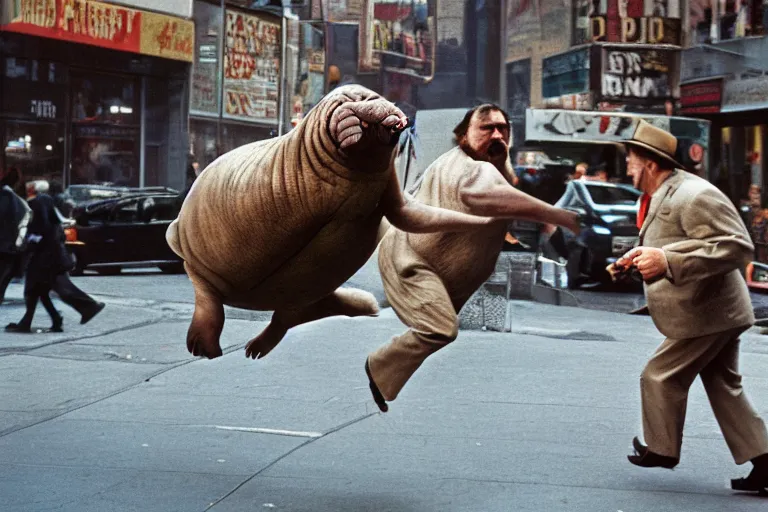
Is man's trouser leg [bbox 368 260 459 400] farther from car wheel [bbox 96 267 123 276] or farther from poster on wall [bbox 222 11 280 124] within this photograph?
poster on wall [bbox 222 11 280 124]

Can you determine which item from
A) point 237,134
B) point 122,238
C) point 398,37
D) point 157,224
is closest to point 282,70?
point 237,134

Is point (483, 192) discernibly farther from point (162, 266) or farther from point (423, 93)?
point (423, 93)

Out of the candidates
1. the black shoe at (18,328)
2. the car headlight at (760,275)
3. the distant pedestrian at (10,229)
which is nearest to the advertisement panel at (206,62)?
the distant pedestrian at (10,229)

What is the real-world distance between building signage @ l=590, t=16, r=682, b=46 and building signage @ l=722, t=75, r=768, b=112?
5.96 meters

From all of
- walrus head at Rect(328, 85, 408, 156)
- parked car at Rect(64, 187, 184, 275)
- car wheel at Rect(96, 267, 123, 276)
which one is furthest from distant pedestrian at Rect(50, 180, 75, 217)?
walrus head at Rect(328, 85, 408, 156)

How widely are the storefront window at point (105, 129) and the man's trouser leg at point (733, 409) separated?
20.3 meters

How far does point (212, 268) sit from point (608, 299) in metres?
12.1

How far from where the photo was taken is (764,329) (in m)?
14.1

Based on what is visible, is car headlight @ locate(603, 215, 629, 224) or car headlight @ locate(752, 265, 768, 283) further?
car headlight @ locate(603, 215, 629, 224)

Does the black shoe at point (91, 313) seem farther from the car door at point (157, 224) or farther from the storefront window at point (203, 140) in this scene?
the storefront window at point (203, 140)

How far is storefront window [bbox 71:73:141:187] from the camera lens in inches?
1017

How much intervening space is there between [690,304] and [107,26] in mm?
22149

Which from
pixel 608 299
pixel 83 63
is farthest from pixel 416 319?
pixel 83 63

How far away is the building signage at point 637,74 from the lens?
107 feet
